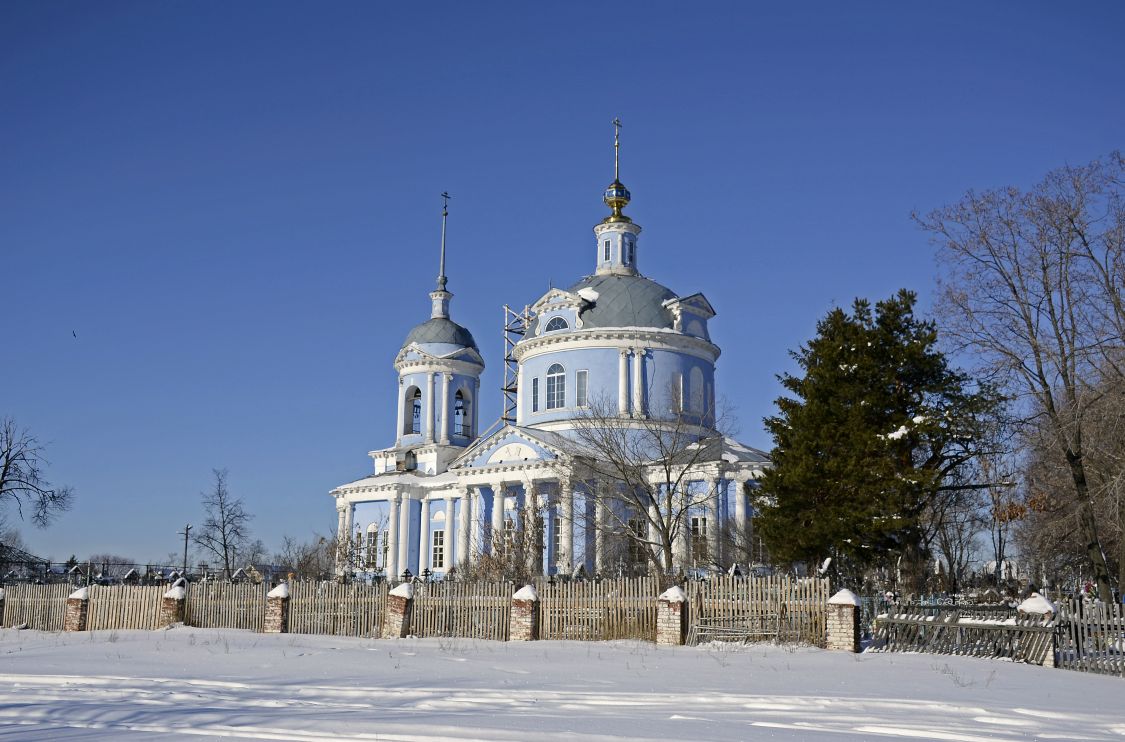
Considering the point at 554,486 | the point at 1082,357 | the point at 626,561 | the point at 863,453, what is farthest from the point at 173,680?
the point at 554,486

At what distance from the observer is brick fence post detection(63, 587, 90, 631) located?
88.6ft

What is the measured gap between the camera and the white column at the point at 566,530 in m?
38.2

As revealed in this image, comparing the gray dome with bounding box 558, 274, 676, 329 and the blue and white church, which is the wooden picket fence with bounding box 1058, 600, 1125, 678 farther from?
the gray dome with bounding box 558, 274, 676, 329

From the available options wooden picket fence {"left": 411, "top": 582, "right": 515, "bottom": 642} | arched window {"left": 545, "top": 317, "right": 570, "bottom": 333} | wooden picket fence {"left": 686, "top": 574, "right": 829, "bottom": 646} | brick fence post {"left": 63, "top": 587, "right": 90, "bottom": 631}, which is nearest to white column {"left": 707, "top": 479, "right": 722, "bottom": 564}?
arched window {"left": 545, "top": 317, "right": 570, "bottom": 333}

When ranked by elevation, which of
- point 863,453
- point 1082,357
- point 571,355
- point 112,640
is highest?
point 571,355

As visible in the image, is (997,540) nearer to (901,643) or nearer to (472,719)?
(901,643)

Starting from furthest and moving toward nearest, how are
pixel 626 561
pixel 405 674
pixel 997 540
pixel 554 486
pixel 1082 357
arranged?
1. pixel 997 540
2. pixel 554 486
3. pixel 626 561
4. pixel 1082 357
5. pixel 405 674

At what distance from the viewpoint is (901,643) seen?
776 inches

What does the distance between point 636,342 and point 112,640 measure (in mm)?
26128


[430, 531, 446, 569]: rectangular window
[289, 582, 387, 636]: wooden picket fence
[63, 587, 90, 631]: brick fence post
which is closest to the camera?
[289, 582, 387, 636]: wooden picket fence

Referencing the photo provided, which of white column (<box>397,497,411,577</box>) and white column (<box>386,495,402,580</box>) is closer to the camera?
white column (<box>386,495,402,580</box>)

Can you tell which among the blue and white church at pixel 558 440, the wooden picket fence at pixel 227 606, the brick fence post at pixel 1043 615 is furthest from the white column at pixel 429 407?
the brick fence post at pixel 1043 615

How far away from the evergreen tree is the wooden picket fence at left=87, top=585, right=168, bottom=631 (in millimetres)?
14139

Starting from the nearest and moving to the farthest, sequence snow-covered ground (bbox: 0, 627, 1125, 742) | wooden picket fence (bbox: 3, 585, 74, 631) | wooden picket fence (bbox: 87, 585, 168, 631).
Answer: snow-covered ground (bbox: 0, 627, 1125, 742), wooden picket fence (bbox: 87, 585, 168, 631), wooden picket fence (bbox: 3, 585, 74, 631)
